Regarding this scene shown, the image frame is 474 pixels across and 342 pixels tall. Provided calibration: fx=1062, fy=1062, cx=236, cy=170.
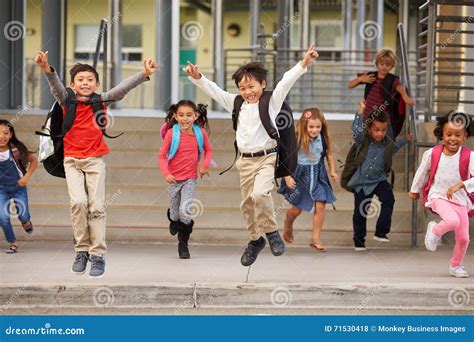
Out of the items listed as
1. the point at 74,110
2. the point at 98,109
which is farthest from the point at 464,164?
the point at 74,110

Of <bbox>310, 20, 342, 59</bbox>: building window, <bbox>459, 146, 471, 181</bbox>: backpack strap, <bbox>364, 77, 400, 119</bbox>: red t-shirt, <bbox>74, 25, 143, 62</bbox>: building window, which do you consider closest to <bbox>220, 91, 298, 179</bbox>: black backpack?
<bbox>459, 146, 471, 181</bbox>: backpack strap

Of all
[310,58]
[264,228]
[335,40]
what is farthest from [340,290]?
[335,40]

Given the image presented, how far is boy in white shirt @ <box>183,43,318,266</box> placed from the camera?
8289 mm

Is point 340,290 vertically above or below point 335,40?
below

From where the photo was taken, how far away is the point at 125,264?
9.95 metres

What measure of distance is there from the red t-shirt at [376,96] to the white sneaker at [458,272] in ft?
10.1

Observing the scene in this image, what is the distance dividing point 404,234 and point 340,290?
3.37 meters

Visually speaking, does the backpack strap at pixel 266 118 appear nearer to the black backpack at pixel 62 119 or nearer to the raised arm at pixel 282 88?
the raised arm at pixel 282 88

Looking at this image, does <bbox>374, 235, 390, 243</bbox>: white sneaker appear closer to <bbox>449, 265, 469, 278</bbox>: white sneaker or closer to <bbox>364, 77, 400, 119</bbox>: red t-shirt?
<bbox>364, 77, 400, 119</bbox>: red t-shirt

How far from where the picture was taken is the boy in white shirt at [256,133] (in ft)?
27.2

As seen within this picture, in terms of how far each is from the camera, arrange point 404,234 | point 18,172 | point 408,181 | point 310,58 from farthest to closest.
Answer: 1. point 408,181
2. point 404,234
3. point 18,172
4. point 310,58

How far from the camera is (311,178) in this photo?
35.9 ft

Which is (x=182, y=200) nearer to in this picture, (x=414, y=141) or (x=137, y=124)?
(x=414, y=141)
